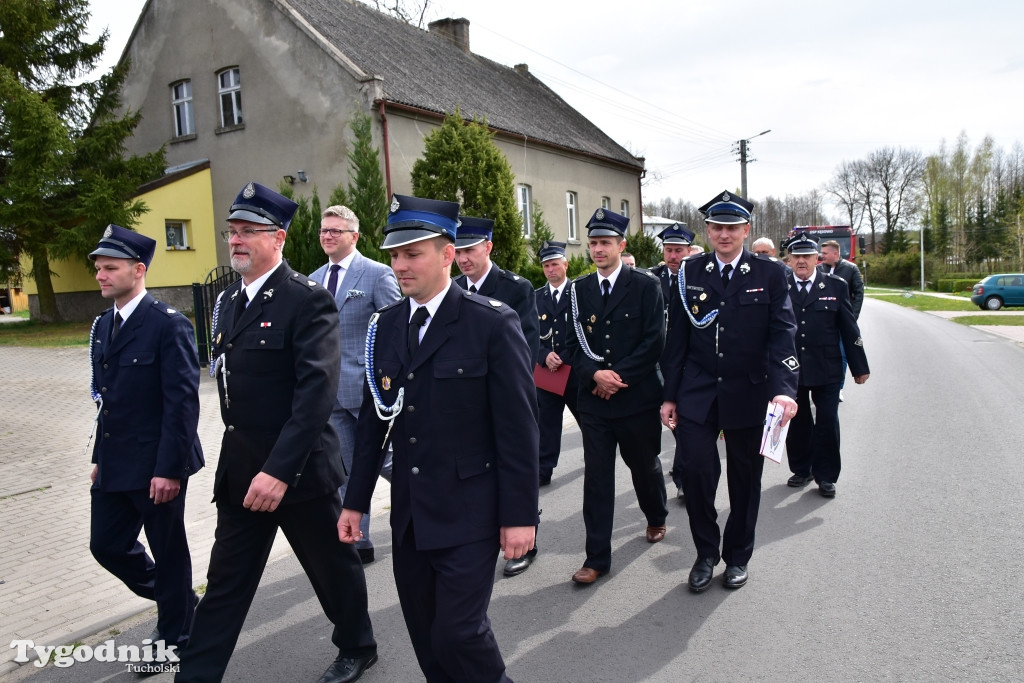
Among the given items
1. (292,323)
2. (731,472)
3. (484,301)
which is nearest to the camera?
(484,301)

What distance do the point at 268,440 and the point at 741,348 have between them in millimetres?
2695

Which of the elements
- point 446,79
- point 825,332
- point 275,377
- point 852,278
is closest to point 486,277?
point 275,377

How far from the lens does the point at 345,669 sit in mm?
3582

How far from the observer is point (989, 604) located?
4102 mm

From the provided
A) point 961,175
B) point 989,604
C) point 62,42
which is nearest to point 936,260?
point 961,175

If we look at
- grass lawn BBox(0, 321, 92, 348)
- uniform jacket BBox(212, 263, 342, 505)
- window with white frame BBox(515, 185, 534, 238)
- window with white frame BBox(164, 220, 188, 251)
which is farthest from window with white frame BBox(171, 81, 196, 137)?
uniform jacket BBox(212, 263, 342, 505)

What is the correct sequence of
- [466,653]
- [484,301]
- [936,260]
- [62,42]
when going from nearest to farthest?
[466,653] → [484,301] → [62,42] → [936,260]

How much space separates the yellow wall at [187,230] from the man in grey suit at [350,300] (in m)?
18.9

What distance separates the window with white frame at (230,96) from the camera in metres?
22.9

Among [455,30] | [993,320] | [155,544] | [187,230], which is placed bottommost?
[993,320]

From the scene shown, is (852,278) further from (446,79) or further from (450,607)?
(446,79)

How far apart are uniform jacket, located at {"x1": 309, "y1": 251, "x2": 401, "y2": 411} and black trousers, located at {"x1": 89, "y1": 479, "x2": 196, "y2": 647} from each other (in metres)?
1.40

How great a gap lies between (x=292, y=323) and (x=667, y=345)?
2401 mm

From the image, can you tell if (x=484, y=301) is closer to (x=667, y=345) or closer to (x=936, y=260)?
(x=667, y=345)
